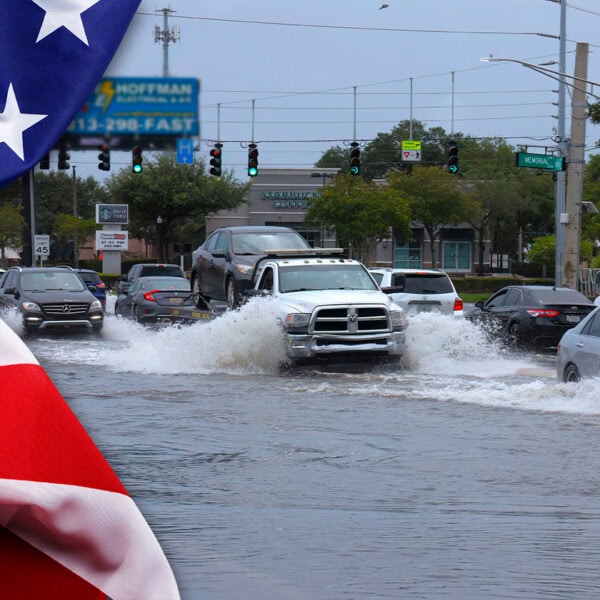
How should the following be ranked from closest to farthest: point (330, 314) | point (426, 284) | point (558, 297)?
point (330, 314)
point (558, 297)
point (426, 284)

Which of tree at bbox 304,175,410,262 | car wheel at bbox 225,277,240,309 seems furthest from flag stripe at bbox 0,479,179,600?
tree at bbox 304,175,410,262

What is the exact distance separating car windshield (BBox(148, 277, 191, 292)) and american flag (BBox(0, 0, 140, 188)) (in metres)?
29.1

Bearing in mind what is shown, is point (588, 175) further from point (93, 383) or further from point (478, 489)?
point (478, 489)

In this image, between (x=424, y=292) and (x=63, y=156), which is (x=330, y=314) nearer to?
(x=424, y=292)

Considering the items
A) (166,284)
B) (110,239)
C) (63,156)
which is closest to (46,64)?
(63,156)

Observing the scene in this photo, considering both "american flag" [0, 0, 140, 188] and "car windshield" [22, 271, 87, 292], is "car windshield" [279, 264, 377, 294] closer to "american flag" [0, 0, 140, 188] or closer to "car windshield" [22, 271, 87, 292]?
"car windshield" [22, 271, 87, 292]

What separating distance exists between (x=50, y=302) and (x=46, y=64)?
83.2ft

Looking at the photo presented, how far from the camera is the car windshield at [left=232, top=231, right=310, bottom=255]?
21438mm

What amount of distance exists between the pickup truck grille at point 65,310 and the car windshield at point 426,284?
23.9ft

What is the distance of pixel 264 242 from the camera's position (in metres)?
21.8

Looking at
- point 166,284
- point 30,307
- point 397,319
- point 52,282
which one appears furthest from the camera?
point 166,284

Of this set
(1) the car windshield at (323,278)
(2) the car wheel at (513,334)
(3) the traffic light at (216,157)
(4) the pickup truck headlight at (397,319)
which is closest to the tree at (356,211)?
(2) the car wheel at (513,334)

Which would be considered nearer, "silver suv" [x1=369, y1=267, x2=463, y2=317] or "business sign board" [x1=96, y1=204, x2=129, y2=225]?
"silver suv" [x1=369, y1=267, x2=463, y2=317]

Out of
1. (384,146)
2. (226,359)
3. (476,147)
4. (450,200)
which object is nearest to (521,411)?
(226,359)
